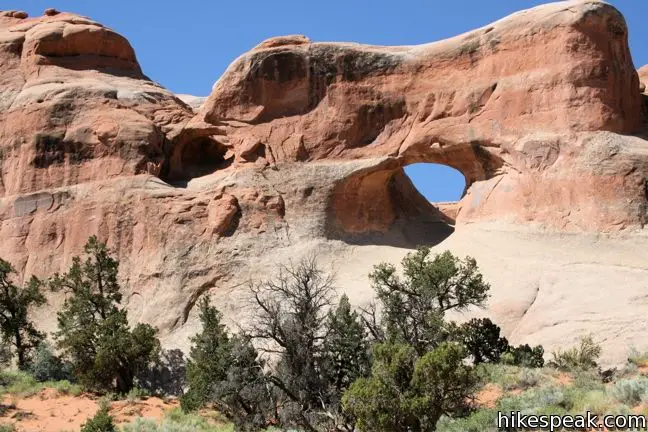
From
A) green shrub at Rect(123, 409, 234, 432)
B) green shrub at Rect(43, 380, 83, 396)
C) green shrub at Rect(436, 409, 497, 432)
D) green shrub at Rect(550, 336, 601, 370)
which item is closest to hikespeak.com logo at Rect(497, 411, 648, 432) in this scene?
green shrub at Rect(436, 409, 497, 432)

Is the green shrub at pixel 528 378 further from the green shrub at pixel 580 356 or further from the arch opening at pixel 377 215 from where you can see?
the arch opening at pixel 377 215

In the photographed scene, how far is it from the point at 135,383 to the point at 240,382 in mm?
7233

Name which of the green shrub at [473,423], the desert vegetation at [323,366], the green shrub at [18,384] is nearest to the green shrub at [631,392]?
the desert vegetation at [323,366]

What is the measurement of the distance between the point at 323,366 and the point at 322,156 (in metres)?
12.4

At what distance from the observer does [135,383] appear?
24.7 m

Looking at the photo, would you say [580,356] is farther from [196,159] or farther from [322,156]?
[196,159]

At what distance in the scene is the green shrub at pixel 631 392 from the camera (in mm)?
13656

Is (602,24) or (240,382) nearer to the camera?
(240,382)

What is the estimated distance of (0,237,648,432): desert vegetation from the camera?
544 inches

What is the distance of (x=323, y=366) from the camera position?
18234 millimetres

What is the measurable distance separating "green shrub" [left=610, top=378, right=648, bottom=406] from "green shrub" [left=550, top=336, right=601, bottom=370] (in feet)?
14.0

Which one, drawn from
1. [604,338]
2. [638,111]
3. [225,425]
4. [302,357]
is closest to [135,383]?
[225,425]

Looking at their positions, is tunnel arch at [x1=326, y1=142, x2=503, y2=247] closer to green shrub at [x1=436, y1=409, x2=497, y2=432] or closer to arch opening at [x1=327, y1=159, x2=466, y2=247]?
arch opening at [x1=327, y1=159, x2=466, y2=247]

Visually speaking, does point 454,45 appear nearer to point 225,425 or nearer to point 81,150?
point 81,150
